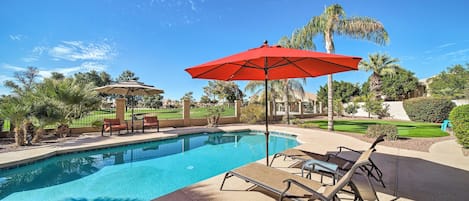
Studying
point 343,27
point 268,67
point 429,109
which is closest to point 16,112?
point 268,67

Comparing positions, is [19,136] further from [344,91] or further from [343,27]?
[344,91]

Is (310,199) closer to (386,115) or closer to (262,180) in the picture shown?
(262,180)

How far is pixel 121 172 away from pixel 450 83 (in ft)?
127

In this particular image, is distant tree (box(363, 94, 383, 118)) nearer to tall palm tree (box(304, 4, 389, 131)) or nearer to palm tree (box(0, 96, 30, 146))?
tall palm tree (box(304, 4, 389, 131))

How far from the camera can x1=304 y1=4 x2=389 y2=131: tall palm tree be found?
10711mm

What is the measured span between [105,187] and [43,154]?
3339 mm

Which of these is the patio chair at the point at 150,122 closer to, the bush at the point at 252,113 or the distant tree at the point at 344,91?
the bush at the point at 252,113

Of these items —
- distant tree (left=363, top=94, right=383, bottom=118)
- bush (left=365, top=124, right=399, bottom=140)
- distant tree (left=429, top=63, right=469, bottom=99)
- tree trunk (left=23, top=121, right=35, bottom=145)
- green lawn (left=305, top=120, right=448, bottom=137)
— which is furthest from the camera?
distant tree (left=429, top=63, right=469, bottom=99)

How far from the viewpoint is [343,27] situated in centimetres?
1091

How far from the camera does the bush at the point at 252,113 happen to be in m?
15.5

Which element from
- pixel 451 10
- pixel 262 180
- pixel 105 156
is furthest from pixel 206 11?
pixel 451 10

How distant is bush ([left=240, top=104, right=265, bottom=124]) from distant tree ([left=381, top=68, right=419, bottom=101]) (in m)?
23.5

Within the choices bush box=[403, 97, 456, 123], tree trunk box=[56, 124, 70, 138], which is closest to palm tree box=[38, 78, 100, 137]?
tree trunk box=[56, 124, 70, 138]

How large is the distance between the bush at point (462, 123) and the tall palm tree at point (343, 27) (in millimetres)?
5464
